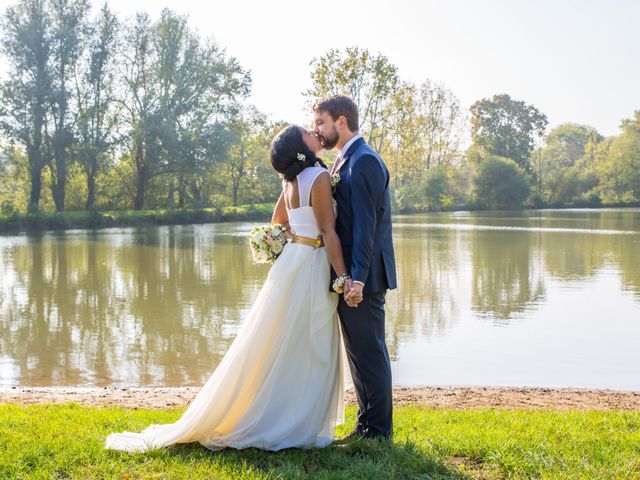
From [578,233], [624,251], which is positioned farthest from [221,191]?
[624,251]

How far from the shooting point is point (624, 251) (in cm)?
2327

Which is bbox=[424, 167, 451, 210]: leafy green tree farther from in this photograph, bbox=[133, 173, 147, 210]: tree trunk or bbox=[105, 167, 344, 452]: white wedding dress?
bbox=[105, 167, 344, 452]: white wedding dress

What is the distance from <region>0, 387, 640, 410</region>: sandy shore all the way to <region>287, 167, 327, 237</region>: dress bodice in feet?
7.99

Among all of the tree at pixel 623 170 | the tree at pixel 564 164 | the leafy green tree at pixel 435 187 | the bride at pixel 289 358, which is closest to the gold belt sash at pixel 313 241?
the bride at pixel 289 358

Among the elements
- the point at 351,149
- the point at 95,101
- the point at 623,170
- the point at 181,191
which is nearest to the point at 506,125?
the point at 623,170

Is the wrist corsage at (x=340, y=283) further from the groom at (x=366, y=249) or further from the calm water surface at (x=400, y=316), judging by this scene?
the calm water surface at (x=400, y=316)

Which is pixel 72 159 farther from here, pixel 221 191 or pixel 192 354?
pixel 192 354

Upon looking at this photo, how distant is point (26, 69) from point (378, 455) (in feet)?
142

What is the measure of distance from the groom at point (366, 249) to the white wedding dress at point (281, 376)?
5.8 inches

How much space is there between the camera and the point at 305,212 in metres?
4.38

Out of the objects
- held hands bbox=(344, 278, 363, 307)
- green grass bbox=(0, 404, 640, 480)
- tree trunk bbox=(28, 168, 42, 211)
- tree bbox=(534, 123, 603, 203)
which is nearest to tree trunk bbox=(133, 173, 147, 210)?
tree trunk bbox=(28, 168, 42, 211)

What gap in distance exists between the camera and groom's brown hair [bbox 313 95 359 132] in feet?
14.2

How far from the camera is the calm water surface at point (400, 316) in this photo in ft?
27.1

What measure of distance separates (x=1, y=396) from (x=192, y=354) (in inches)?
112
